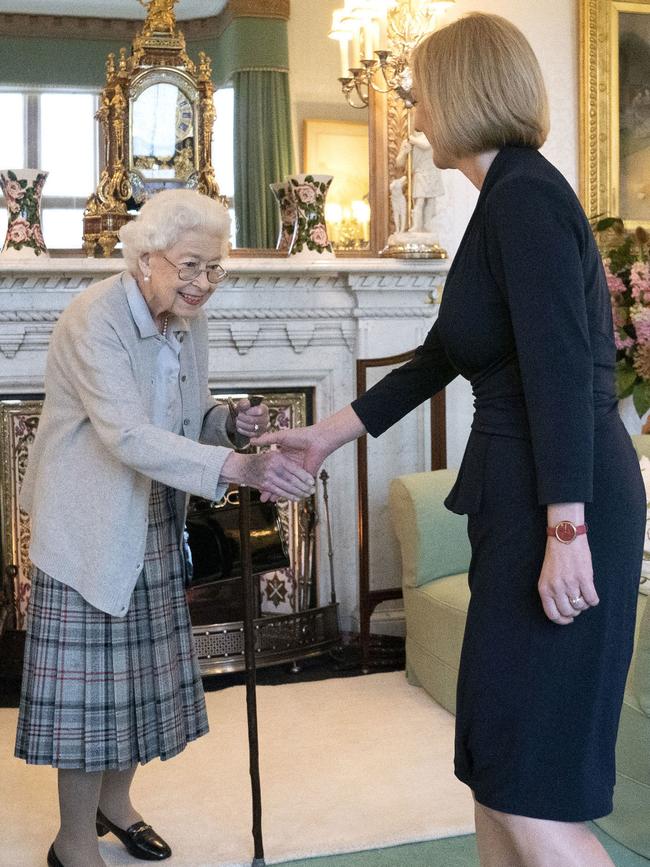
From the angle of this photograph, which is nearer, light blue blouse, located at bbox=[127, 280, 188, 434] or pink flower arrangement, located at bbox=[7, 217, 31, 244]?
light blue blouse, located at bbox=[127, 280, 188, 434]

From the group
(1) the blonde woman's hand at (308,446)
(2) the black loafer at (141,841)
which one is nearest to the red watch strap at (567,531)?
(1) the blonde woman's hand at (308,446)

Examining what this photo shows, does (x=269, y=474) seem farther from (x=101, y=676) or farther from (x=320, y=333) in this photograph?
(x=320, y=333)

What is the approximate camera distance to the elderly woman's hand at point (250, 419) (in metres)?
2.48

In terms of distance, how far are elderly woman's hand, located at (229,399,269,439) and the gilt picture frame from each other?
2519 mm

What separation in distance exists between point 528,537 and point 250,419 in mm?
1014

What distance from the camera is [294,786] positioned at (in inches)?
119

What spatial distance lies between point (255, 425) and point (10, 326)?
1.84 m

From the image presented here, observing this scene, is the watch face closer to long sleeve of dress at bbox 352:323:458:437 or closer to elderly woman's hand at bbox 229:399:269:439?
long sleeve of dress at bbox 352:323:458:437

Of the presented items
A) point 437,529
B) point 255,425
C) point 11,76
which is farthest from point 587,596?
point 11,76

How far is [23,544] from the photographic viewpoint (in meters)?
4.13

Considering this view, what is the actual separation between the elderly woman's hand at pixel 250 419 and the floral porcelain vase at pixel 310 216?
1.78 m

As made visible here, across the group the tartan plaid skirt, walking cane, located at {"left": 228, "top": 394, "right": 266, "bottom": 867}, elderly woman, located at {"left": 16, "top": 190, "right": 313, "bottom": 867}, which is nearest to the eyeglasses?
elderly woman, located at {"left": 16, "top": 190, "right": 313, "bottom": 867}

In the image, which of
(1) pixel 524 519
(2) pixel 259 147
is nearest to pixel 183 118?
(2) pixel 259 147

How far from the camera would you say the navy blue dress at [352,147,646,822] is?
1541 millimetres
